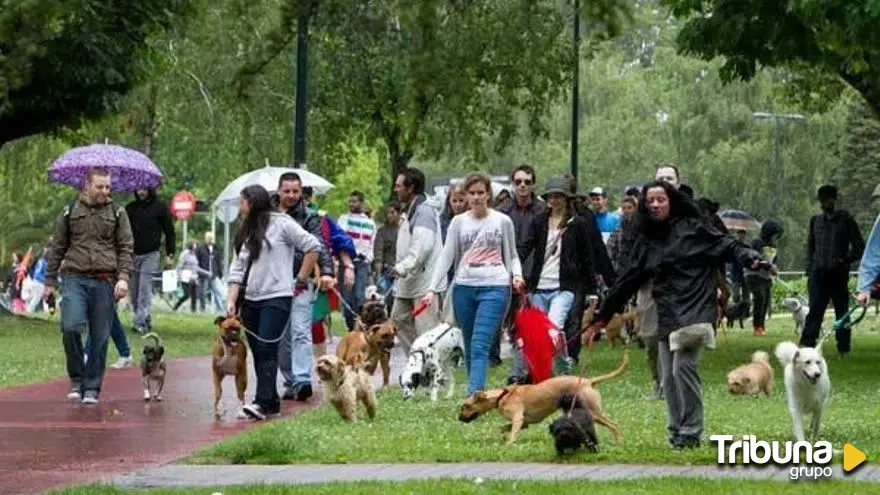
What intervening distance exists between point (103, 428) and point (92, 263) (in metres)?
2.41

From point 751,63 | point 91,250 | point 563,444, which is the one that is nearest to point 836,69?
point 751,63

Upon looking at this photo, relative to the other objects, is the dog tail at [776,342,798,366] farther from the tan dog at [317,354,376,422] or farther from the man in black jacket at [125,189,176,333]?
the man in black jacket at [125,189,176,333]

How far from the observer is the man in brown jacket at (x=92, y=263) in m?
17.2

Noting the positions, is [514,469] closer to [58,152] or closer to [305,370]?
[305,370]

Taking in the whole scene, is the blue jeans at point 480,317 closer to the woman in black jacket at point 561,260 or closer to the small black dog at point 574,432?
the woman in black jacket at point 561,260

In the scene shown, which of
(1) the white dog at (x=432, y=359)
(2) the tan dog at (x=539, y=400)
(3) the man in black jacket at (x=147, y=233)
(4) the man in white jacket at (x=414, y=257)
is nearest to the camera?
(2) the tan dog at (x=539, y=400)

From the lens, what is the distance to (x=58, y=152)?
4588 cm

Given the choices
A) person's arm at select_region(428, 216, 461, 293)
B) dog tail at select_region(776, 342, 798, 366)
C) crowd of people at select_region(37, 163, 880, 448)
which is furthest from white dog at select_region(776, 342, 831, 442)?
person's arm at select_region(428, 216, 461, 293)

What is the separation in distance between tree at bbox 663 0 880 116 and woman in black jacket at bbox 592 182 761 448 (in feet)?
21.9

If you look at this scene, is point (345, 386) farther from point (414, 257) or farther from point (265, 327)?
point (414, 257)

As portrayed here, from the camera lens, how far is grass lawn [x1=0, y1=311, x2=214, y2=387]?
869 inches

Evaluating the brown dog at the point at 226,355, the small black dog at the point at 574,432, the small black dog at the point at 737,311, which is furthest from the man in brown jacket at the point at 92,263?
the small black dog at the point at 737,311

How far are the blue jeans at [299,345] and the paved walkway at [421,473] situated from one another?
5.54m

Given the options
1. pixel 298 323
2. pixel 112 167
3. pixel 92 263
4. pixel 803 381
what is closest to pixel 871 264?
pixel 803 381
